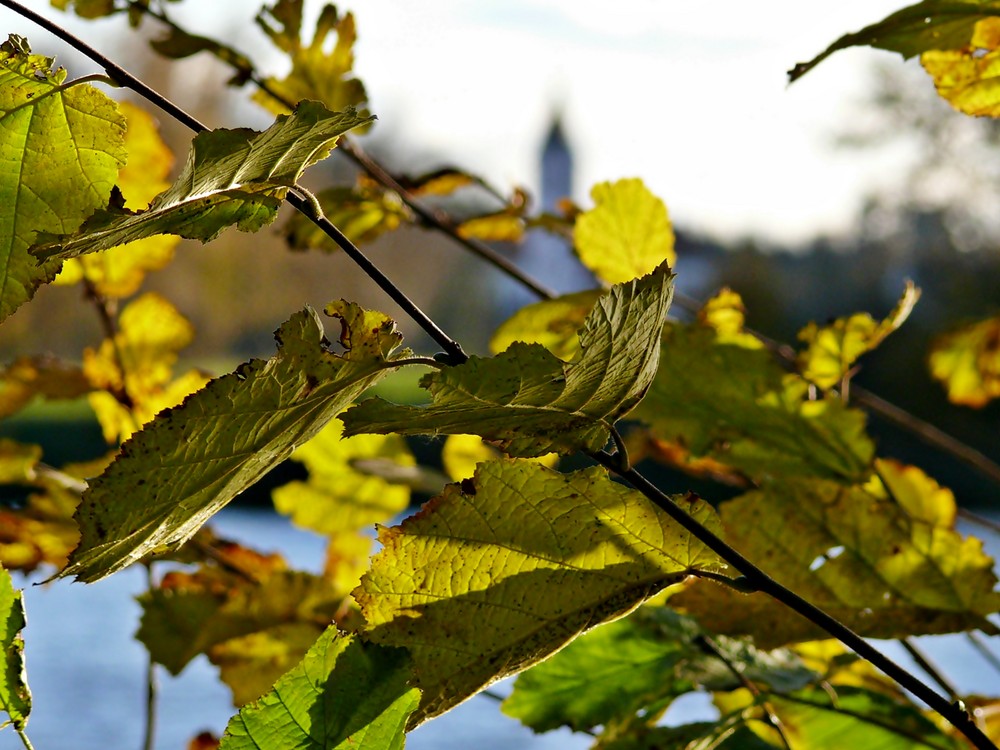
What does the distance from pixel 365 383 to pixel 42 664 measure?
15.6 ft

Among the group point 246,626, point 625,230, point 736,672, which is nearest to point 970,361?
point 625,230

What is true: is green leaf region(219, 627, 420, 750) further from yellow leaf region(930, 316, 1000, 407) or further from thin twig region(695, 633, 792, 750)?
yellow leaf region(930, 316, 1000, 407)

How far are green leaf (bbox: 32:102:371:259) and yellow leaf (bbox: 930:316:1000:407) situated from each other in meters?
0.74

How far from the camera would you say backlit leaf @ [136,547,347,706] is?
0.60 metres

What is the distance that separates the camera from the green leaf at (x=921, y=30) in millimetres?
360

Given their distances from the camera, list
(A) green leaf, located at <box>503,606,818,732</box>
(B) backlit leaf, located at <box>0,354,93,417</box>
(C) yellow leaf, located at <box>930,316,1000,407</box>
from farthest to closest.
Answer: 1. (C) yellow leaf, located at <box>930,316,1000,407</box>
2. (B) backlit leaf, located at <box>0,354,93,417</box>
3. (A) green leaf, located at <box>503,606,818,732</box>

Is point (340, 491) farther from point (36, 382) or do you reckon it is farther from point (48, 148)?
point (48, 148)

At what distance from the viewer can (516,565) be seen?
0.91 ft

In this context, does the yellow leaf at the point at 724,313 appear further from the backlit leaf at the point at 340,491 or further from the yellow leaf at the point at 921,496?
the backlit leaf at the point at 340,491

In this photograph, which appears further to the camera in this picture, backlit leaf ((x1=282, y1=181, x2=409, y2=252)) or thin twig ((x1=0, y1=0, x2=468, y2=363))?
backlit leaf ((x1=282, y1=181, x2=409, y2=252))

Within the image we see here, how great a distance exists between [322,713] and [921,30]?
0.31 meters

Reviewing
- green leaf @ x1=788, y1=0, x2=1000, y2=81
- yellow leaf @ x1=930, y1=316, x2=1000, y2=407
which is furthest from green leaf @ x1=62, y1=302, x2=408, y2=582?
yellow leaf @ x1=930, y1=316, x2=1000, y2=407

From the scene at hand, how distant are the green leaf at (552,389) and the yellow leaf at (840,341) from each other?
40cm

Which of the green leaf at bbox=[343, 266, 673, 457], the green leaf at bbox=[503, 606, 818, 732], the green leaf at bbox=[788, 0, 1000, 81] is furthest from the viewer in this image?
the green leaf at bbox=[503, 606, 818, 732]
